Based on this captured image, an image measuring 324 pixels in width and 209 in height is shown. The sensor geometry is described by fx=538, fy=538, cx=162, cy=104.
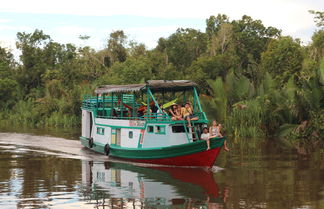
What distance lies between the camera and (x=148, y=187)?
18.4 meters

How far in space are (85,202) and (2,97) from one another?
52670 millimetres

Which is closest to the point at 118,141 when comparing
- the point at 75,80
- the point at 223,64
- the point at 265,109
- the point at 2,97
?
the point at 265,109

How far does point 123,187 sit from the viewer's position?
18.5 metres

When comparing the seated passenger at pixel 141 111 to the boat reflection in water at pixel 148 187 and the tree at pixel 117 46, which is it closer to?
the boat reflection in water at pixel 148 187

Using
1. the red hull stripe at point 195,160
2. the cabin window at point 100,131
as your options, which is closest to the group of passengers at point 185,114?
the red hull stripe at point 195,160

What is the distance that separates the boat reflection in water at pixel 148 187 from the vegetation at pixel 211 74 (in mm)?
13677

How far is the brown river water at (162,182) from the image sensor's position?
15.8 meters

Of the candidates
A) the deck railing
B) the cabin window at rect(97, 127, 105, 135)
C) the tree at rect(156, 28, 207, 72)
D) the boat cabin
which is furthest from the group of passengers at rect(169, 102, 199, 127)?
the tree at rect(156, 28, 207, 72)

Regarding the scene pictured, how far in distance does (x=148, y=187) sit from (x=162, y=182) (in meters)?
1.12

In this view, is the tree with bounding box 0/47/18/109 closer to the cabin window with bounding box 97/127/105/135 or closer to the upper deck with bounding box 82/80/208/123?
the upper deck with bounding box 82/80/208/123

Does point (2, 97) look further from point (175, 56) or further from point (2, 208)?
point (2, 208)

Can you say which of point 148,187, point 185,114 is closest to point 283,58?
point 185,114

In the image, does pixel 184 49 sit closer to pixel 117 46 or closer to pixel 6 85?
pixel 117 46

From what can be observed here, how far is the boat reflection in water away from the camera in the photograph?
1588 centimetres
